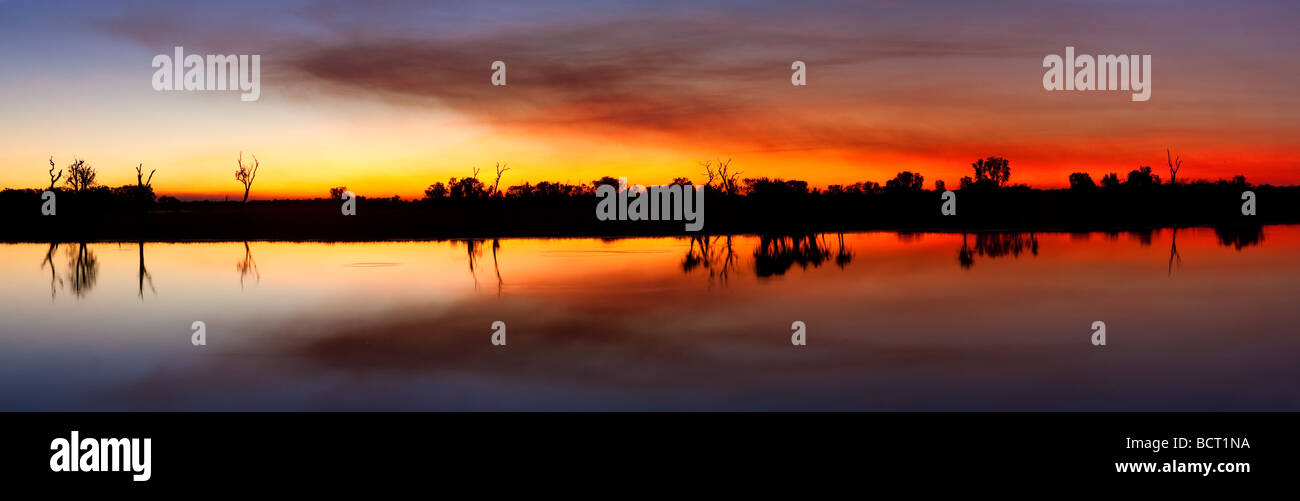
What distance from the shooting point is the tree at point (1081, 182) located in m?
98.2

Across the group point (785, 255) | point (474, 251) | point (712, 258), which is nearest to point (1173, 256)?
point (785, 255)

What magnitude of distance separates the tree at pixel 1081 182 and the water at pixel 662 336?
8190cm

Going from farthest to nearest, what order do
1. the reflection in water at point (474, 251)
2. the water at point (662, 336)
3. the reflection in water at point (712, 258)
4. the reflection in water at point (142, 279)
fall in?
the reflection in water at point (712, 258) → the reflection in water at point (474, 251) → the reflection in water at point (142, 279) → the water at point (662, 336)

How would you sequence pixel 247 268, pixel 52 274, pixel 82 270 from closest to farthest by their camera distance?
pixel 52 274 < pixel 82 270 < pixel 247 268

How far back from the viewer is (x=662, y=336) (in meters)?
11.6

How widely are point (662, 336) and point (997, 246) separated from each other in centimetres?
2263

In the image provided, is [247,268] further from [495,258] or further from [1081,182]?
[1081,182]

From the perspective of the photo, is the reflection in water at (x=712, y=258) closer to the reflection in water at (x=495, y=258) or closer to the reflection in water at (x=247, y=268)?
the reflection in water at (x=495, y=258)

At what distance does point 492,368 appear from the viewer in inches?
380

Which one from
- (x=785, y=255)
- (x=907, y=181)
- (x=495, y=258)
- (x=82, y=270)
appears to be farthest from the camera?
(x=907, y=181)

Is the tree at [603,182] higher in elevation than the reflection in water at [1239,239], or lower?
higher

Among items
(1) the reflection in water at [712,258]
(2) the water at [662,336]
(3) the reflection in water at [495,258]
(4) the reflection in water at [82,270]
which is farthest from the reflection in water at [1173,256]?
(4) the reflection in water at [82,270]
